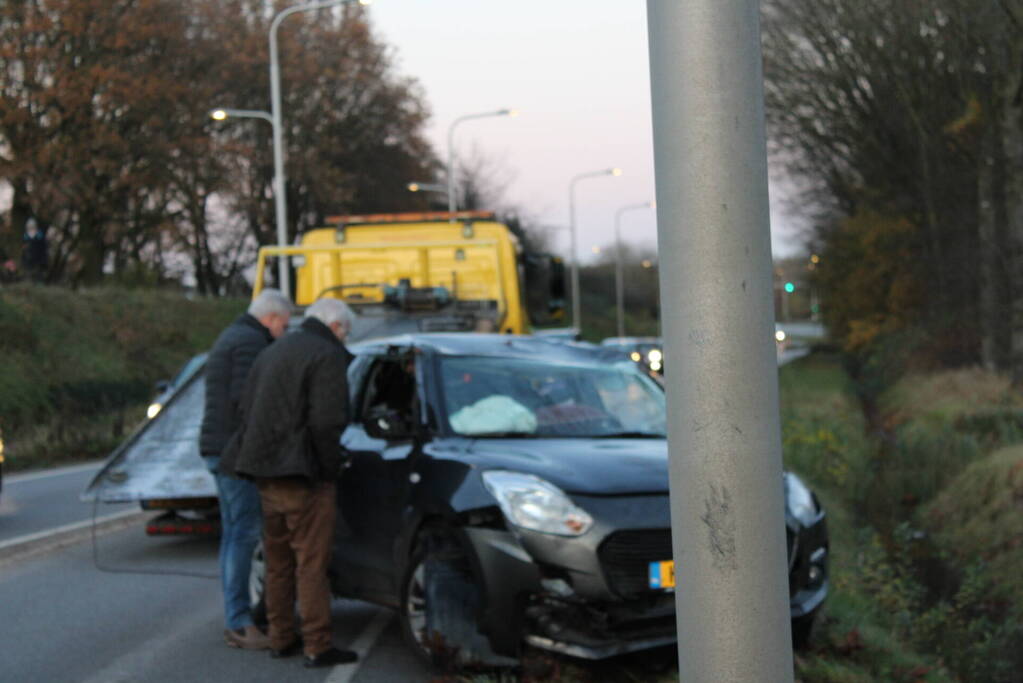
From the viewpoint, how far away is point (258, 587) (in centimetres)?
755

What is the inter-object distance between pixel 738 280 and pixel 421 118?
142 ft

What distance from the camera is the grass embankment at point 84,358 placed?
21109 millimetres

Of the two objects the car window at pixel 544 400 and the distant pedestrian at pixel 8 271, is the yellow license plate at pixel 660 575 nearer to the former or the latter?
the car window at pixel 544 400

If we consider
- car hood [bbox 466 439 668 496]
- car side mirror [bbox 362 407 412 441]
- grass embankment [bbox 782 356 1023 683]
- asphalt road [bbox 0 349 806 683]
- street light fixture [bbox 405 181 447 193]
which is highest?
street light fixture [bbox 405 181 447 193]

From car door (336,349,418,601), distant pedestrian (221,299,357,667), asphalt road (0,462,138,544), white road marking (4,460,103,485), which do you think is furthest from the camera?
white road marking (4,460,103,485)

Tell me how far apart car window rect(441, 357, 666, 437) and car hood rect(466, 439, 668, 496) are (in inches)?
11.1

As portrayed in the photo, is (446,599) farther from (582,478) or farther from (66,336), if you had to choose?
(66,336)

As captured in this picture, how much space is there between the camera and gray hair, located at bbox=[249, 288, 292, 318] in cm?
748

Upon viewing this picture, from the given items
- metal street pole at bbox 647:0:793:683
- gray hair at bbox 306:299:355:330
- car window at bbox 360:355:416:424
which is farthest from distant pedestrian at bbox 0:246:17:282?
metal street pole at bbox 647:0:793:683

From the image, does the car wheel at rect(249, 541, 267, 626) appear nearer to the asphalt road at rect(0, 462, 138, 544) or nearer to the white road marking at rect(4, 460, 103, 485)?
the asphalt road at rect(0, 462, 138, 544)

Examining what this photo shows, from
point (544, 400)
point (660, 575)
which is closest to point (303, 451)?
point (544, 400)

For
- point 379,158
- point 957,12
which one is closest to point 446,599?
point 957,12

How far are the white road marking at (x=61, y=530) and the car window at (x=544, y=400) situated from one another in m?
4.98

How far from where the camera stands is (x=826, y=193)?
4131cm
